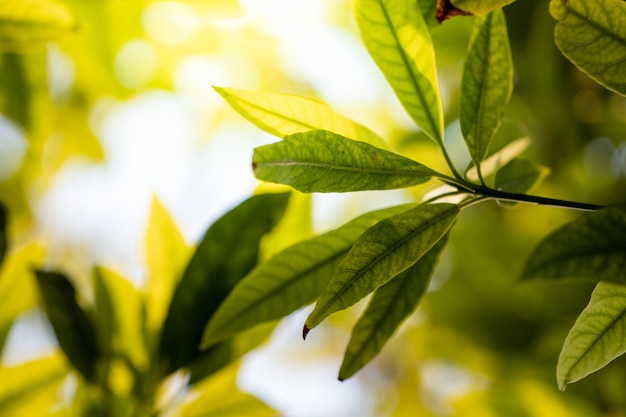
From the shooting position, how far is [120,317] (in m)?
0.94

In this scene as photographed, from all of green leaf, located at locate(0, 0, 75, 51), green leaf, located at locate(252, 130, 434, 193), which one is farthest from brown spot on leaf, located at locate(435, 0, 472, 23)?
green leaf, located at locate(0, 0, 75, 51)

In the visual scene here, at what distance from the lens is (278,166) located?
0.50m

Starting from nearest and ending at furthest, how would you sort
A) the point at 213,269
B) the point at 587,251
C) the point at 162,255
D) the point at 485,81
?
the point at 587,251 → the point at 485,81 → the point at 213,269 → the point at 162,255

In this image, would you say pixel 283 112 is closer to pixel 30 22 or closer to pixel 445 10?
pixel 445 10

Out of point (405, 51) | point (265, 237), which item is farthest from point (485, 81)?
point (265, 237)

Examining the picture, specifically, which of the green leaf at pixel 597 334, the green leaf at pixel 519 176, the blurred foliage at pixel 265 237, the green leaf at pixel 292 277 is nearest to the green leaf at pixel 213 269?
the blurred foliage at pixel 265 237

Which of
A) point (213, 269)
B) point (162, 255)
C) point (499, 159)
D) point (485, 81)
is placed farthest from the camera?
point (162, 255)

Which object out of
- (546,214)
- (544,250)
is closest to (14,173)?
(546,214)

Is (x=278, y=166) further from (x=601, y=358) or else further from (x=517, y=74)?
(x=517, y=74)

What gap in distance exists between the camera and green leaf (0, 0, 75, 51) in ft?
2.72

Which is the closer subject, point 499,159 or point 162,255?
point 499,159

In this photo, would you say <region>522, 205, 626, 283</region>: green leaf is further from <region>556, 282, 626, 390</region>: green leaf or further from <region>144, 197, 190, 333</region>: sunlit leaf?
<region>144, 197, 190, 333</region>: sunlit leaf

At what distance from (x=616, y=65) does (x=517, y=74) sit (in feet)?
2.95

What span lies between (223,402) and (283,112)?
0.53 meters
